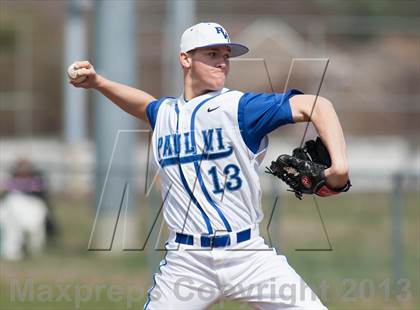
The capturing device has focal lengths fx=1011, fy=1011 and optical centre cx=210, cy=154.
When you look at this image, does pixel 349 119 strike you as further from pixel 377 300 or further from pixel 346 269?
pixel 377 300

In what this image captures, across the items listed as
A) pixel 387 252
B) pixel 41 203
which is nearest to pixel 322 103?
pixel 387 252

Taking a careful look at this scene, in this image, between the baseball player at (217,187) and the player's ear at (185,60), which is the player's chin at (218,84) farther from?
the player's ear at (185,60)

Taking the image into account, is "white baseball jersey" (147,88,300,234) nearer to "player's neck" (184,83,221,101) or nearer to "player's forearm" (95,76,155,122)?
"player's neck" (184,83,221,101)

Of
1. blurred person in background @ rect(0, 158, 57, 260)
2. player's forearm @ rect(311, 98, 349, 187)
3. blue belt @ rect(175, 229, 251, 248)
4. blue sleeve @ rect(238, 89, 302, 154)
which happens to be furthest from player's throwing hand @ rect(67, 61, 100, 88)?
blurred person in background @ rect(0, 158, 57, 260)

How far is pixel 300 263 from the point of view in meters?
12.7

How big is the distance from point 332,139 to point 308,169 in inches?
9.2

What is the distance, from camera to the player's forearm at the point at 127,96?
19.5 ft

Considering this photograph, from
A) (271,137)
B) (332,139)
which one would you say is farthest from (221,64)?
(271,137)

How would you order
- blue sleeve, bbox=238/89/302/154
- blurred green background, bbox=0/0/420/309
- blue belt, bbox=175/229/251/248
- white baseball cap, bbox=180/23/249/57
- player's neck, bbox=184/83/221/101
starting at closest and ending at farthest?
blue sleeve, bbox=238/89/302/154
blue belt, bbox=175/229/251/248
white baseball cap, bbox=180/23/249/57
player's neck, bbox=184/83/221/101
blurred green background, bbox=0/0/420/309

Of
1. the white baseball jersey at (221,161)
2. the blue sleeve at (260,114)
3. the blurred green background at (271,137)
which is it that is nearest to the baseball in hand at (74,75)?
the white baseball jersey at (221,161)

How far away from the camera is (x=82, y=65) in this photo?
5.76 metres

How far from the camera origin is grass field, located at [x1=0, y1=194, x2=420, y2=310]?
10.3 meters

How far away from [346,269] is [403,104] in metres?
19.7

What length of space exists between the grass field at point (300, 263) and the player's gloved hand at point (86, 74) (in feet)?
13.5
